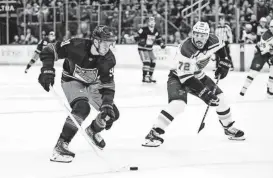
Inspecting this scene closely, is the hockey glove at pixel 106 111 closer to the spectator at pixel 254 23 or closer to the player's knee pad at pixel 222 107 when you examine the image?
the player's knee pad at pixel 222 107

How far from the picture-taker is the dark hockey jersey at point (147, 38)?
1071cm

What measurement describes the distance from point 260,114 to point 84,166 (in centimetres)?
328

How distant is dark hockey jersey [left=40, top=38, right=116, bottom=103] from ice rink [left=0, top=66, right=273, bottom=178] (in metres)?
0.56

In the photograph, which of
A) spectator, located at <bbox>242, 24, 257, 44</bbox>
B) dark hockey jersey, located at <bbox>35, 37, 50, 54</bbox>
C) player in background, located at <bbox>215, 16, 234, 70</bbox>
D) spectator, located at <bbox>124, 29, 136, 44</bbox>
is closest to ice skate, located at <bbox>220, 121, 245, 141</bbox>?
dark hockey jersey, located at <bbox>35, 37, 50, 54</bbox>

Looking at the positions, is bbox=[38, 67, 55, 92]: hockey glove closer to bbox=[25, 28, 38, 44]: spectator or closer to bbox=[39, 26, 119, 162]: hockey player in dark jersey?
bbox=[39, 26, 119, 162]: hockey player in dark jersey

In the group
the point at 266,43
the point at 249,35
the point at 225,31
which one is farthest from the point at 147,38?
the point at 249,35

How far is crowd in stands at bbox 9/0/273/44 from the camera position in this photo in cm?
1387

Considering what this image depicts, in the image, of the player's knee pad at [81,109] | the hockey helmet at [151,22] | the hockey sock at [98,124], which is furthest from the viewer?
the hockey helmet at [151,22]

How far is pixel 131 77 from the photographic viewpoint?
12508mm

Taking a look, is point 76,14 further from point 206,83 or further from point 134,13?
point 206,83

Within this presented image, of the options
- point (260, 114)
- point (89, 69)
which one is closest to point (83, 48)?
point (89, 69)

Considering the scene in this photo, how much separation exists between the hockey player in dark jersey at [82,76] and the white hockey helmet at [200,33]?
0.78 m

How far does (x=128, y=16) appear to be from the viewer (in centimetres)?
1529

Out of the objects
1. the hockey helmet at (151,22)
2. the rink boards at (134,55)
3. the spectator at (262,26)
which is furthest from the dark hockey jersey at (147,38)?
the spectator at (262,26)
